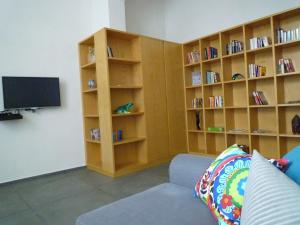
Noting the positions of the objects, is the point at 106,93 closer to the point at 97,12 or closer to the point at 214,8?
the point at 97,12

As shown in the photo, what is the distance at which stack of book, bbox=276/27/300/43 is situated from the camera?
316cm

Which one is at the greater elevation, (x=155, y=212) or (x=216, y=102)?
(x=216, y=102)

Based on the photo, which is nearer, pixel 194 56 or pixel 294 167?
pixel 294 167

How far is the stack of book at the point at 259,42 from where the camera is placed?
3436mm

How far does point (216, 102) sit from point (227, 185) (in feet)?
10.6

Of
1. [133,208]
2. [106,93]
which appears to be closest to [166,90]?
[106,93]

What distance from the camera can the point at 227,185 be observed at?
1.09 metres

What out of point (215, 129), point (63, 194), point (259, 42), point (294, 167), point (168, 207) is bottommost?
point (63, 194)

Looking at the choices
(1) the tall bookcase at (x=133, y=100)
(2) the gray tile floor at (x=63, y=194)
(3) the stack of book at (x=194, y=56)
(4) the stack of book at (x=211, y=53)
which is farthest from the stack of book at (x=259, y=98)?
(2) the gray tile floor at (x=63, y=194)

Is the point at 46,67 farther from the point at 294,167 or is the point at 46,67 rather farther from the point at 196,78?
the point at 294,167

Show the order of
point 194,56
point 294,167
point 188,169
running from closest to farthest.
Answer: point 294,167
point 188,169
point 194,56

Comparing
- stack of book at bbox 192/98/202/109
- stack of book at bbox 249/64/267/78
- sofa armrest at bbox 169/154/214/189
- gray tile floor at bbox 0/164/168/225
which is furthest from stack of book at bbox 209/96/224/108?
sofa armrest at bbox 169/154/214/189

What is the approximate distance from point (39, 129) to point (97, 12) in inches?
92.3

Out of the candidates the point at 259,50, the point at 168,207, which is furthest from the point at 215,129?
the point at 168,207
